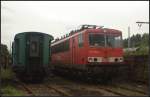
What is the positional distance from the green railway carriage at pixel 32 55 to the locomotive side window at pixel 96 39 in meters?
3.42

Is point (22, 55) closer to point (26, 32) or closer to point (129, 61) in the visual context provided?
point (26, 32)

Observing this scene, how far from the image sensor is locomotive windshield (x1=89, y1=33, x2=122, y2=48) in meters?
19.9

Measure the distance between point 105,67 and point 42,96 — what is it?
6367 mm

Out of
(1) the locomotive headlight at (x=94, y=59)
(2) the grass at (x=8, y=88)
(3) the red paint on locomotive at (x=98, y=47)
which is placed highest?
(3) the red paint on locomotive at (x=98, y=47)

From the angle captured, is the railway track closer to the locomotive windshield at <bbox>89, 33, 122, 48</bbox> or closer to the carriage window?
the locomotive windshield at <bbox>89, 33, 122, 48</bbox>

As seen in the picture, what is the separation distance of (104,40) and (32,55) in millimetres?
4364

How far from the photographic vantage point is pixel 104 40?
20.2 metres

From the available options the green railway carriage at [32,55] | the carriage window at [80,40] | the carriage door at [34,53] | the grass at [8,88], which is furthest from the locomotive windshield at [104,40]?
the grass at [8,88]

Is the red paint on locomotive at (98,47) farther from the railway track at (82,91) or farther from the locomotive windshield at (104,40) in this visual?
the railway track at (82,91)

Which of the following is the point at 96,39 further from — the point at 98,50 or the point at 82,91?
the point at 82,91

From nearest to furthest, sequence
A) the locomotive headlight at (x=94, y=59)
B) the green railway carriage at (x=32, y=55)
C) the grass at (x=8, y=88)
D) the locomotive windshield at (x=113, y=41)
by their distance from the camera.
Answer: the grass at (x=8, y=88) < the locomotive headlight at (x=94, y=59) < the locomotive windshield at (x=113, y=41) < the green railway carriage at (x=32, y=55)

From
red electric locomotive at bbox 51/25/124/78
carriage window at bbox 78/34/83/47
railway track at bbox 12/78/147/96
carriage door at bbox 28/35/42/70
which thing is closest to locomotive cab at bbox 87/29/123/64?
red electric locomotive at bbox 51/25/124/78

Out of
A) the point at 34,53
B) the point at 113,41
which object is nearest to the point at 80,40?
the point at 113,41

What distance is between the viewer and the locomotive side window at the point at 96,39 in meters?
19.8
